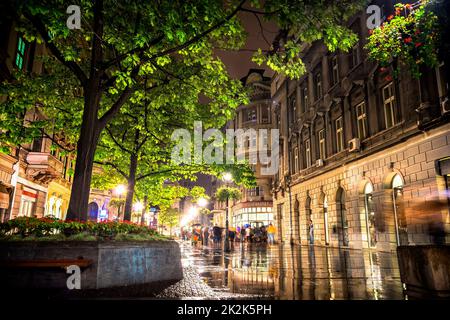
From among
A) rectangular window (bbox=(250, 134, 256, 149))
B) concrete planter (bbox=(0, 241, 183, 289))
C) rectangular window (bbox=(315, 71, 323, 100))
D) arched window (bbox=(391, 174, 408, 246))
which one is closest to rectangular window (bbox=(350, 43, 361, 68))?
rectangular window (bbox=(315, 71, 323, 100))

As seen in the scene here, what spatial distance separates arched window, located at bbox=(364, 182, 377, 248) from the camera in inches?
682

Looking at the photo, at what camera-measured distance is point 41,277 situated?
5.62 meters

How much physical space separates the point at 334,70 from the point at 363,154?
7.81 meters

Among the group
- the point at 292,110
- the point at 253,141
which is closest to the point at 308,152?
the point at 292,110

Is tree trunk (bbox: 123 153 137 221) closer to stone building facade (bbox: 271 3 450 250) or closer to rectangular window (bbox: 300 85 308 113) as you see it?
stone building facade (bbox: 271 3 450 250)

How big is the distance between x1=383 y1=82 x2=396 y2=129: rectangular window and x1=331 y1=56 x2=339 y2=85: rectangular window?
5776 mm

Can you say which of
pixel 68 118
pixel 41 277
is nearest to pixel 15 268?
pixel 41 277

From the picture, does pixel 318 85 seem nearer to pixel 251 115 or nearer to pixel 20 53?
pixel 20 53

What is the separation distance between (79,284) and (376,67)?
56.5 ft

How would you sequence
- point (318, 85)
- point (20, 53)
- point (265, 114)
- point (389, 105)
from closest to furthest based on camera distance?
1. point (389, 105)
2. point (20, 53)
3. point (318, 85)
4. point (265, 114)

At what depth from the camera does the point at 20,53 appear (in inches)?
741

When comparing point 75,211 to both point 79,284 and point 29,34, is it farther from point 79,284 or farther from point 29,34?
point 29,34

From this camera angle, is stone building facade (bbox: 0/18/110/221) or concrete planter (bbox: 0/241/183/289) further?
stone building facade (bbox: 0/18/110/221)

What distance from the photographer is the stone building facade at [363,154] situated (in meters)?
12.9
